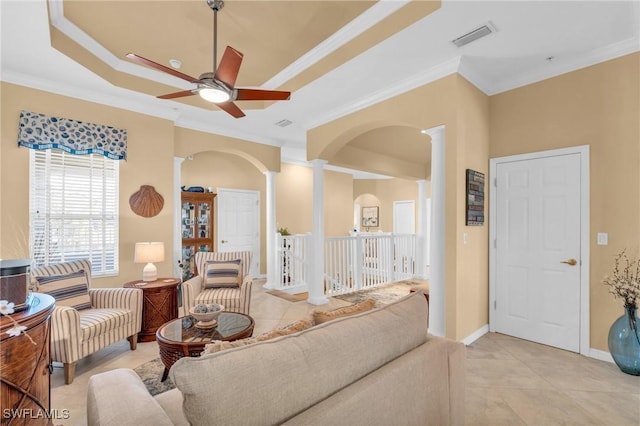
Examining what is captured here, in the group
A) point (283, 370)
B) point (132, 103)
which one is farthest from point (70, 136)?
point (283, 370)

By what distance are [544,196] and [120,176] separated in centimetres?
511

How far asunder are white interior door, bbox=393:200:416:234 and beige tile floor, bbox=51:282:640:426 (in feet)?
19.6

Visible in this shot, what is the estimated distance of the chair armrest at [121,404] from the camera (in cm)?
100

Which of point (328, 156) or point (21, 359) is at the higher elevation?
point (328, 156)

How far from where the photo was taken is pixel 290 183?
25.2ft

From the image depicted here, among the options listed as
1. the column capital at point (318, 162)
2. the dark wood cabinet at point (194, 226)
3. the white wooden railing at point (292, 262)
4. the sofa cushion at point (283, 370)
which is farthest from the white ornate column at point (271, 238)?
the sofa cushion at point (283, 370)

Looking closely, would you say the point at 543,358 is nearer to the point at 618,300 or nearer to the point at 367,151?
the point at 618,300

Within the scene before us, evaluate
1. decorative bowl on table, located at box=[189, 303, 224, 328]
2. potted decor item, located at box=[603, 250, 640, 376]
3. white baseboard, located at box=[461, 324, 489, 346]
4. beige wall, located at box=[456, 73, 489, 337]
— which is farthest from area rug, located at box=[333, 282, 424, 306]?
decorative bowl on table, located at box=[189, 303, 224, 328]

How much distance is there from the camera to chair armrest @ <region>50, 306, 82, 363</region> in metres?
2.44

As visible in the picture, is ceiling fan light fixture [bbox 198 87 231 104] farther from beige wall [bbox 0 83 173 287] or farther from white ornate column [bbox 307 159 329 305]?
white ornate column [bbox 307 159 329 305]

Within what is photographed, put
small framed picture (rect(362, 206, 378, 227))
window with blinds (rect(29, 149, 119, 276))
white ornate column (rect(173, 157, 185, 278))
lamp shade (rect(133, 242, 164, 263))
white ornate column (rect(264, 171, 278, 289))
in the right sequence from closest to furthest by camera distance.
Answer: window with blinds (rect(29, 149, 119, 276)), lamp shade (rect(133, 242, 164, 263)), white ornate column (rect(173, 157, 185, 278)), white ornate column (rect(264, 171, 278, 289)), small framed picture (rect(362, 206, 378, 227))

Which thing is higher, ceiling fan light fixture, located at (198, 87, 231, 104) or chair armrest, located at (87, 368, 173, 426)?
ceiling fan light fixture, located at (198, 87, 231, 104)

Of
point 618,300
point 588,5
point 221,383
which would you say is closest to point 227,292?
point 221,383

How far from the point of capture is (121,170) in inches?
157
